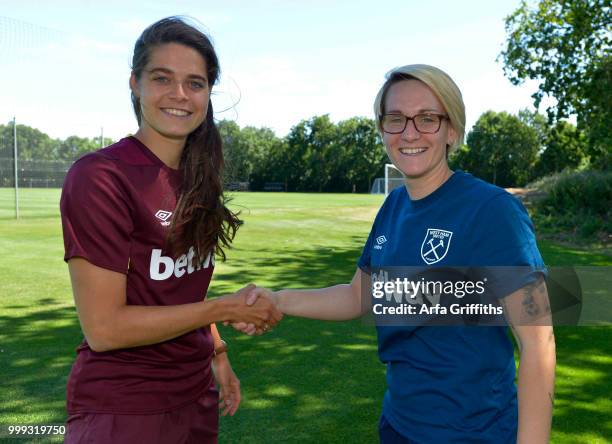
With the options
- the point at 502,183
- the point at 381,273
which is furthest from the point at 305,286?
the point at 502,183

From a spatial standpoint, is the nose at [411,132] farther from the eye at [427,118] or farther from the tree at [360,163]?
the tree at [360,163]

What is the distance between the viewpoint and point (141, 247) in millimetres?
2084

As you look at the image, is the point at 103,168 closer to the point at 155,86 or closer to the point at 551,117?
the point at 155,86

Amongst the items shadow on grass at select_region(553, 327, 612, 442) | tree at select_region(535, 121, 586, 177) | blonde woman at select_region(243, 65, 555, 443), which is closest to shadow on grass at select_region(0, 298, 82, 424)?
blonde woman at select_region(243, 65, 555, 443)

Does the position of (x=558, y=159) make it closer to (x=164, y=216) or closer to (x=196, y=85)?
(x=196, y=85)

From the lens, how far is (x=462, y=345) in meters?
1.96

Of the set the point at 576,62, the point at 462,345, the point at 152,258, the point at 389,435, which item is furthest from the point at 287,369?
the point at 576,62

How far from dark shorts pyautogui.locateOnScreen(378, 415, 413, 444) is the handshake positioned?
78 centimetres

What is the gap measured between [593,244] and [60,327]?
16.2 metres

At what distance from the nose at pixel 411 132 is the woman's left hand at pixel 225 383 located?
4.99ft

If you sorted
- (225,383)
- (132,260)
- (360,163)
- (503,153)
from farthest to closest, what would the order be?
1. (360,163)
2. (503,153)
3. (225,383)
4. (132,260)

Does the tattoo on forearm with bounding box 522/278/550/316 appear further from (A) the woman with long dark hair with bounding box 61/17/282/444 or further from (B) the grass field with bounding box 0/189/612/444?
(B) the grass field with bounding box 0/189/612/444

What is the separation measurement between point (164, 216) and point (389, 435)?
4.06 feet

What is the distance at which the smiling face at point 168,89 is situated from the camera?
7.59ft
